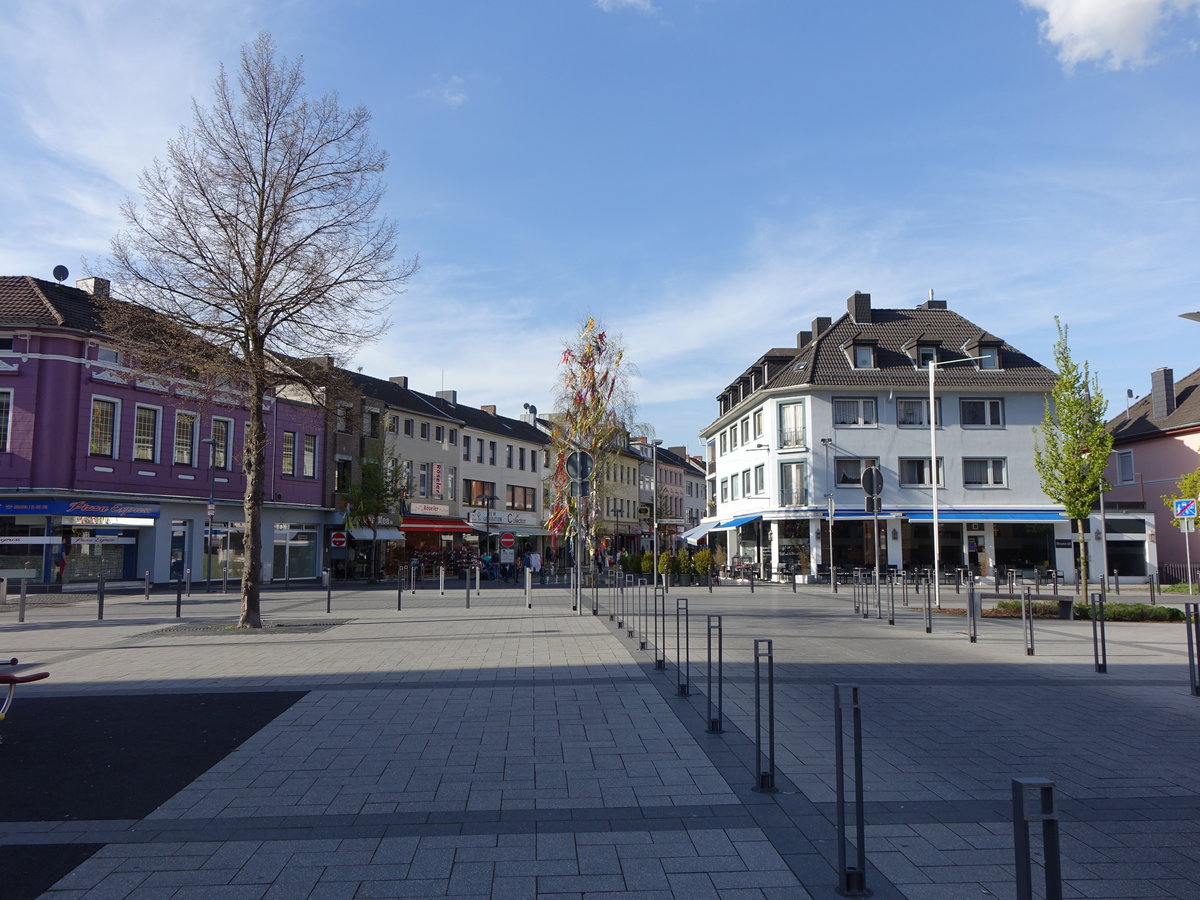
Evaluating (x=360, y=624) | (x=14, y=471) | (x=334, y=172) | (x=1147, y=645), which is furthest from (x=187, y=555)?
(x=1147, y=645)

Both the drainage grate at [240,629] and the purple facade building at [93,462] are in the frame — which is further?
the purple facade building at [93,462]

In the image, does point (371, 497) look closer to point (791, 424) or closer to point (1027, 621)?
point (791, 424)

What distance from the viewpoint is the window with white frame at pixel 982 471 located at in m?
42.0

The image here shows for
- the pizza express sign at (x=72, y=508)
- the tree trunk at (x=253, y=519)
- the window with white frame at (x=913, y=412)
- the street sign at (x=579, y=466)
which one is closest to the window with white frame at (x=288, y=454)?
the pizza express sign at (x=72, y=508)

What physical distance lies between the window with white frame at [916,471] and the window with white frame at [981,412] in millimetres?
2511

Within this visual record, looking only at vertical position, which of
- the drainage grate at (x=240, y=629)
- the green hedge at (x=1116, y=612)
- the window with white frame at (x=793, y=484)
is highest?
the window with white frame at (x=793, y=484)

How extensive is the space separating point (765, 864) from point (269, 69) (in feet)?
60.6

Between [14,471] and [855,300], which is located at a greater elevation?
[855,300]

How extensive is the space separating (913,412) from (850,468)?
4.19m

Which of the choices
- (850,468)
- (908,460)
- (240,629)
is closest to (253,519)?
(240,629)

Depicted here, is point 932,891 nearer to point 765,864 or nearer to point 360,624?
point 765,864

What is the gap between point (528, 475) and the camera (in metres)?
69.8

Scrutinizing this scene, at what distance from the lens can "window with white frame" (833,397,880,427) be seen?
42188mm

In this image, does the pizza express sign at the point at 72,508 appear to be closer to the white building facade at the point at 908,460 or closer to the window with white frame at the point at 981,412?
the white building facade at the point at 908,460
